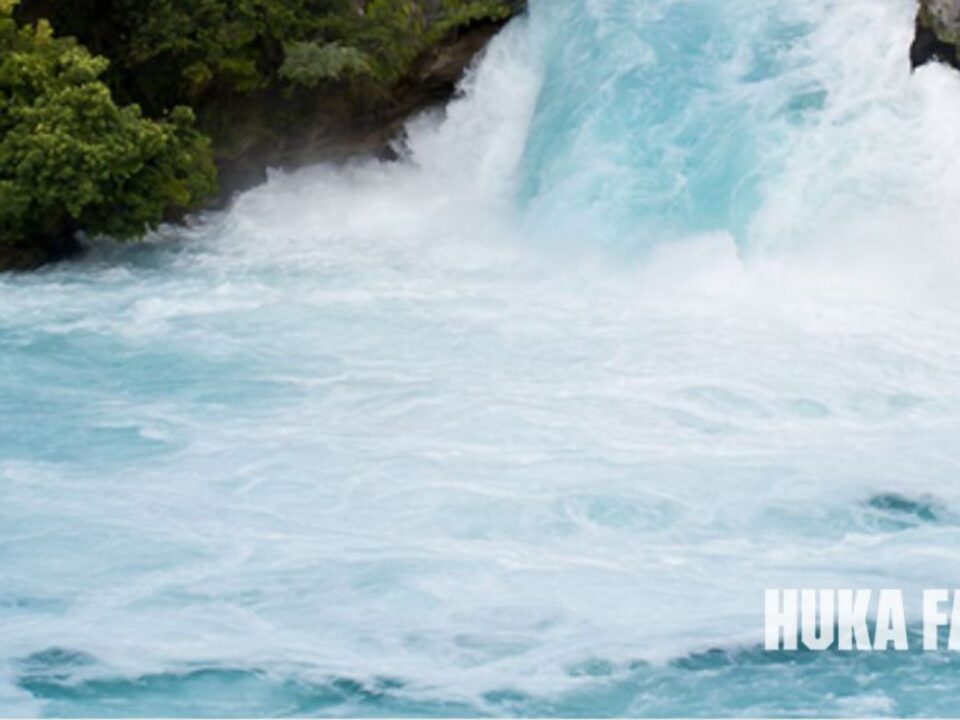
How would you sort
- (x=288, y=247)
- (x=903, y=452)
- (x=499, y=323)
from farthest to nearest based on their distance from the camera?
1. (x=288, y=247)
2. (x=499, y=323)
3. (x=903, y=452)

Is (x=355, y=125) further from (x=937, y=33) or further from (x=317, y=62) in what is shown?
(x=937, y=33)

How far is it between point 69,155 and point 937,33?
7.86 m

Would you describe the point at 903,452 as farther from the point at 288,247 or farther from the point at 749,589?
the point at 288,247

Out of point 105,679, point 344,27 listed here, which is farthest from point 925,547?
point 344,27

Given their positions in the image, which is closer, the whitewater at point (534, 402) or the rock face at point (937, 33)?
the whitewater at point (534, 402)

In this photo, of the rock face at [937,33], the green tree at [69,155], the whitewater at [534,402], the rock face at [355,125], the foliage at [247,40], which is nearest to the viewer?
the whitewater at [534,402]

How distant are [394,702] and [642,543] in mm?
2238

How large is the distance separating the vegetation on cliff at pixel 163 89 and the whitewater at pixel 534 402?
556 millimetres

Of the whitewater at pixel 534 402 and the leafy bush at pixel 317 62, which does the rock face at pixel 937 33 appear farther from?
the leafy bush at pixel 317 62

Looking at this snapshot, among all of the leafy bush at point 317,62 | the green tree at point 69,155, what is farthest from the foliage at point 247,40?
the green tree at point 69,155

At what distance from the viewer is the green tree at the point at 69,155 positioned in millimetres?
16344

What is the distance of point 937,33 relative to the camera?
17.0 metres

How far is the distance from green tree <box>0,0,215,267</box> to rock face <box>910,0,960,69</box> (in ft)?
21.9

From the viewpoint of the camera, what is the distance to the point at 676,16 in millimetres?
18344
